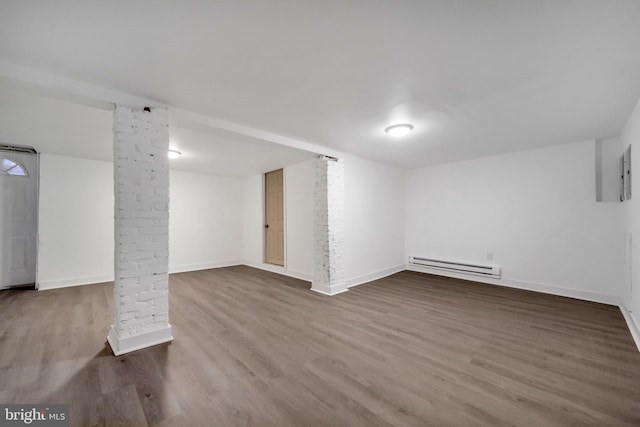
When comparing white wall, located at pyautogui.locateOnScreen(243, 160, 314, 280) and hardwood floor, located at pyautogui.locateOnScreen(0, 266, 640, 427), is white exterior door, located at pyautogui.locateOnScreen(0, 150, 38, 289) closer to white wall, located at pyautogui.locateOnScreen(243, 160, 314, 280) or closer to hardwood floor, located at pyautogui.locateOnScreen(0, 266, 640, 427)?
hardwood floor, located at pyautogui.locateOnScreen(0, 266, 640, 427)

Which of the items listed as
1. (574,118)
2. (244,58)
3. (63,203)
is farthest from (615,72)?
(63,203)

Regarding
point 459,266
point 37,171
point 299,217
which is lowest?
point 459,266

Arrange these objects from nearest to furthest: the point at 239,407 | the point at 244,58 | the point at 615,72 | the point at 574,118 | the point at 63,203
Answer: the point at 239,407 → the point at 244,58 → the point at 615,72 → the point at 574,118 → the point at 63,203

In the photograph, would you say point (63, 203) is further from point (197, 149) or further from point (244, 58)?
point (244, 58)

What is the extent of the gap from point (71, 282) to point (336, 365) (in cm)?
541

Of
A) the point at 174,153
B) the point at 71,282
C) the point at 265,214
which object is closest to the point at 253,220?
the point at 265,214

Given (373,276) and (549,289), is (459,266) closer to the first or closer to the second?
(549,289)

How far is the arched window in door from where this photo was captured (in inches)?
174

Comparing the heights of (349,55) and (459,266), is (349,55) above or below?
above

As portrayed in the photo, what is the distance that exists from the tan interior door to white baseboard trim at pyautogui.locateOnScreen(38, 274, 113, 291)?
3259 mm

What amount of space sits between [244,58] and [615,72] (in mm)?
2969

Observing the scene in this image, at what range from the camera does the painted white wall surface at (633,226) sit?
105 inches

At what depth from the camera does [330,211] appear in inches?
173

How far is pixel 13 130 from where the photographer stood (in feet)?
11.3
